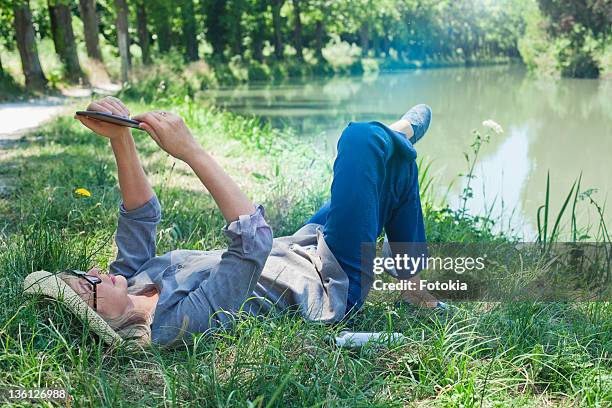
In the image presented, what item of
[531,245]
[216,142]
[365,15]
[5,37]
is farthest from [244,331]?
[365,15]

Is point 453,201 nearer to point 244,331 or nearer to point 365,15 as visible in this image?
point 244,331

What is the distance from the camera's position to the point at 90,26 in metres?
17.6

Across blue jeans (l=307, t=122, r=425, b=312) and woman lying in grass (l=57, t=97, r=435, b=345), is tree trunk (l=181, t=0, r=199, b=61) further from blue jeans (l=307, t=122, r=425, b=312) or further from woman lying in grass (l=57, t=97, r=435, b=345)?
blue jeans (l=307, t=122, r=425, b=312)

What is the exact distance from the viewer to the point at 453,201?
277 inches

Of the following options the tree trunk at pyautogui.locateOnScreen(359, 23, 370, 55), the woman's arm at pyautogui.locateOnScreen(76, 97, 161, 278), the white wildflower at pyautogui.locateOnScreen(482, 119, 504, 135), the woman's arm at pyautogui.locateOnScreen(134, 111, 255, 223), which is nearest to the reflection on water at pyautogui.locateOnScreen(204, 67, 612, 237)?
the white wildflower at pyautogui.locateOnScreen(482, 119, 504, 135)

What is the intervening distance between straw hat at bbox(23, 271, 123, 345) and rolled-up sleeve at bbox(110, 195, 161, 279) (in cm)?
38

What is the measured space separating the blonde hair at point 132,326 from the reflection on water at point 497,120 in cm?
288

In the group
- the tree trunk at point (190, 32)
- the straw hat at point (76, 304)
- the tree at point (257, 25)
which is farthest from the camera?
the tree at point (257, 25)

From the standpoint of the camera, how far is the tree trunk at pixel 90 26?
1727 centimetres

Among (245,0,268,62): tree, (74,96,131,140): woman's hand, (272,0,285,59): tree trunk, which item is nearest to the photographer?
(74,96,131,140): woman's hand

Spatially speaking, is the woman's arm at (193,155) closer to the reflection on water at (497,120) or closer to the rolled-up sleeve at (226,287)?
the rolled-up sleeve at (226,287)

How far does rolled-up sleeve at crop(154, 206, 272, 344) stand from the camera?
2.40m

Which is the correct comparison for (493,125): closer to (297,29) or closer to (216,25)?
(216,25)

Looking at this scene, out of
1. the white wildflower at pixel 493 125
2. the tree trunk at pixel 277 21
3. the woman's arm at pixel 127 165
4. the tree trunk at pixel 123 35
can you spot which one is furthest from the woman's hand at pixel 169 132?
the tree trunk at pixel 277 21
